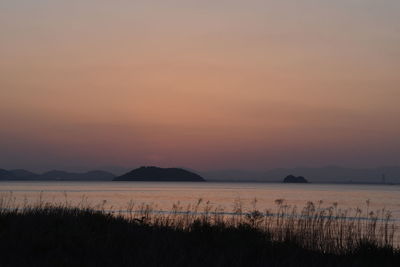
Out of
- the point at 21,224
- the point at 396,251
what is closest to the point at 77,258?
the point at 21,224

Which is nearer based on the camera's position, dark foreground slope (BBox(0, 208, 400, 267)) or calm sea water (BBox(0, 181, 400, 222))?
dark foreground slope (BBox(0, 208, 400, 267))

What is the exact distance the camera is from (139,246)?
490 inches

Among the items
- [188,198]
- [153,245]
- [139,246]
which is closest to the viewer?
[153,245]

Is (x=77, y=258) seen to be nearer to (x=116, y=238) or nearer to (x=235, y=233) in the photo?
(x=116, y=238)

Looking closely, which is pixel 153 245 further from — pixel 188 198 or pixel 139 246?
pixel 188 198

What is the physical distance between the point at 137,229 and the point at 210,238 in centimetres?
221

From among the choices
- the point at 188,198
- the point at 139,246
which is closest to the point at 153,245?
the point at 139,246

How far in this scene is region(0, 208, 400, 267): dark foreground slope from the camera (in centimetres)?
1085

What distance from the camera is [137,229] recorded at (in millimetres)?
15680

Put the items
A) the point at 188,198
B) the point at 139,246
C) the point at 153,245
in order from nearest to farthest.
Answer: the point at 153,245, the point at 139,246, the point at 188,198

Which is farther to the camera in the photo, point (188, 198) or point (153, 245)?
point (188, 198)

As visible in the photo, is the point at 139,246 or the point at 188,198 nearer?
the point at 139,246

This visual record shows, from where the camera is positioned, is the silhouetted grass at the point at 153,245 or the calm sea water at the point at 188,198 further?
the calm sea water at the point at 188,198

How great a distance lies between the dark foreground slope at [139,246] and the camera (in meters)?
10.9
